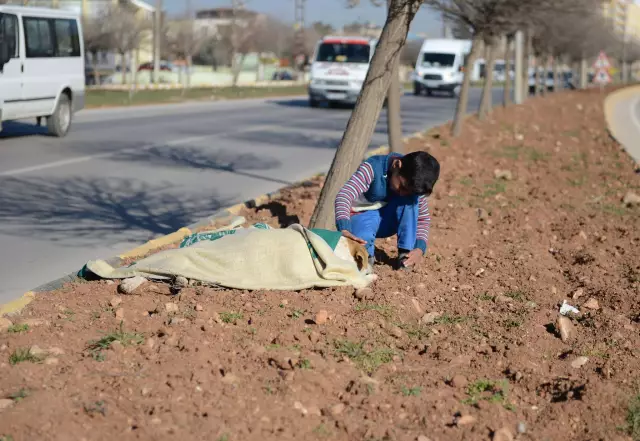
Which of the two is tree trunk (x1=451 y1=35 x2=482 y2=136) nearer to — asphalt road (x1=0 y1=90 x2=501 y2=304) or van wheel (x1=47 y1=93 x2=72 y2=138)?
asphalt road (x1=0 y1=90 x2=501 y2=304)

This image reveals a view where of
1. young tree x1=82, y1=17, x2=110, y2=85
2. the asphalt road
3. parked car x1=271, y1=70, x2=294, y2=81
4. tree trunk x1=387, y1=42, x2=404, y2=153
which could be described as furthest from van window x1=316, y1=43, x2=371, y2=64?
parked car x1=271, y1=70, x2=294, y2=81

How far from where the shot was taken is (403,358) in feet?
16.5

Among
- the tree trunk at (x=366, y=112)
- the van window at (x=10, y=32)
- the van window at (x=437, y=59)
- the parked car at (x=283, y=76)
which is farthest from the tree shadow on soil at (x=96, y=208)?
the parked car at (x=283, y=76)

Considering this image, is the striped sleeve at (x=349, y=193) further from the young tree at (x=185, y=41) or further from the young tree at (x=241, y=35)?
the young tree at (x=241, y=35)

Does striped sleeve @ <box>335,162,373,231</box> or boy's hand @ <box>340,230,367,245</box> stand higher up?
striped sleeve @ <box>335,162,373,231</box>

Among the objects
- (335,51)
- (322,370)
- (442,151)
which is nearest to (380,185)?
(322,370)

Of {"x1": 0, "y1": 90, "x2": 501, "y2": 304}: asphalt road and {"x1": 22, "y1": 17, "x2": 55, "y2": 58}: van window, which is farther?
{"x1": 22, "y1": 17, "x2": 55, "y2": 58}: van window

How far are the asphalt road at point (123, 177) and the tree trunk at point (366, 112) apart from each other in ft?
6.08

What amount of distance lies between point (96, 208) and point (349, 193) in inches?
194

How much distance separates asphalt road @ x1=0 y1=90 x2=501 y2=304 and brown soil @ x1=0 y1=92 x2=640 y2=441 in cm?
187

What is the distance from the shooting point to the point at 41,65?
18.0 metres

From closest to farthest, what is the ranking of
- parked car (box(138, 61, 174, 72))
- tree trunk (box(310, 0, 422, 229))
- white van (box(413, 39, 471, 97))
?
tree trunk (box(310, 0, 422, 229))
white van (box(413, 39, 471, 97))
parked car (box(138, 61, 174, 72))

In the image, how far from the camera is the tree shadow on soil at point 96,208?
9117 millimetres

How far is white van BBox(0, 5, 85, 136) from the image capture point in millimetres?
16906
